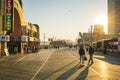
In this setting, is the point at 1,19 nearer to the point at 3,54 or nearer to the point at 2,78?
the point at 3,54

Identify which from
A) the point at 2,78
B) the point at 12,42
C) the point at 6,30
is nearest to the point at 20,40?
the point at 12,42

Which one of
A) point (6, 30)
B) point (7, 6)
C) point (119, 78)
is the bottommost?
point (119, 78)

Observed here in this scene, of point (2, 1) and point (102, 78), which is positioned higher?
point (2, 1)

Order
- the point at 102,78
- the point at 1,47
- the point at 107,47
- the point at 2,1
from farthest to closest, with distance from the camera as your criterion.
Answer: the point at 107,47, the point at 1,47, the point at 2,1, the point at 102,78

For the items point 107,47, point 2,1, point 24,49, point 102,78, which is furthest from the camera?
point 24,49

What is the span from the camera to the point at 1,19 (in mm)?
50875

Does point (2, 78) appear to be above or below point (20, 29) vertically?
below

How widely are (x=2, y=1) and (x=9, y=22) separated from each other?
4361mm

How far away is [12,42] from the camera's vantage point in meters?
67.8

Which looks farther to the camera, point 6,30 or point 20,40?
point 20,40

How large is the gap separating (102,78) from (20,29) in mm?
52887

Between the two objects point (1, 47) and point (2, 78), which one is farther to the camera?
point (1, 47)

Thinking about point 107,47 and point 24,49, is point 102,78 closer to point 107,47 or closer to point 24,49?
point 107,47

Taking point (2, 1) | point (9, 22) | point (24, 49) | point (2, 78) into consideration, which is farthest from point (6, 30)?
point (2, 78)
